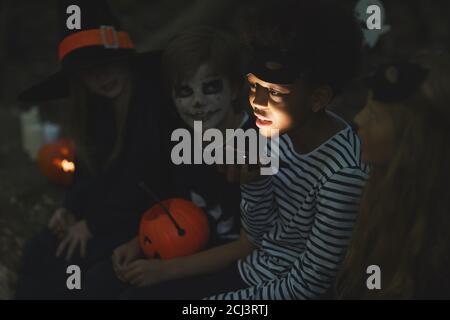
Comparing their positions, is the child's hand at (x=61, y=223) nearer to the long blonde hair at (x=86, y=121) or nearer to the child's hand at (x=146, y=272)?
the long blonde hair at (x=86, y=121)

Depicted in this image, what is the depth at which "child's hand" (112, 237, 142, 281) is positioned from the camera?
215 cm

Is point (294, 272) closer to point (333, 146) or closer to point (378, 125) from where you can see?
point (333, 146)

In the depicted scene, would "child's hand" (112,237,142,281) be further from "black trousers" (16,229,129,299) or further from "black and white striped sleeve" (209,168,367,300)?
"black and white striped sleeve" (209,168,367,300)

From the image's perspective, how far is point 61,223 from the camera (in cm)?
241

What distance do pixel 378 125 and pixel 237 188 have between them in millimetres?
670

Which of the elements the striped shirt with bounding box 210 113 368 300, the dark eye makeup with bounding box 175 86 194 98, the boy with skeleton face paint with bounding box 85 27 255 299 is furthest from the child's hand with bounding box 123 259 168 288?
the dark eye makeup with bounding box 175 86 194 98

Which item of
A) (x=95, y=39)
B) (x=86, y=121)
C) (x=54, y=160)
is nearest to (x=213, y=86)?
(x=95, y=39)

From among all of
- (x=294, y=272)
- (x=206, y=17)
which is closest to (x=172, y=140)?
(x=294, y=272)

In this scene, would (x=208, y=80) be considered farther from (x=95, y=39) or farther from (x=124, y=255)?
(x=124, y=255)

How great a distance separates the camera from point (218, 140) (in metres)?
2.04

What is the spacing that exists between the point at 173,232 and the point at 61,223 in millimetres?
544

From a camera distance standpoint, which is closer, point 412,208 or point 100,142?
point 412,208

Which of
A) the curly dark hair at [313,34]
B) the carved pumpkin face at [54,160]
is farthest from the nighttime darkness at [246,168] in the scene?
the carved pumpkin face at [54,160]

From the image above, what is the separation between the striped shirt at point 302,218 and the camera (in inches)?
65.5
